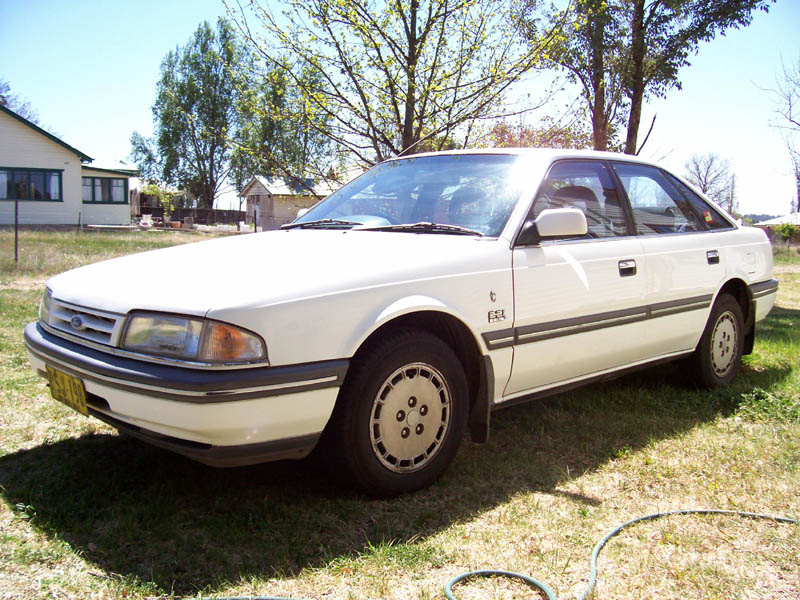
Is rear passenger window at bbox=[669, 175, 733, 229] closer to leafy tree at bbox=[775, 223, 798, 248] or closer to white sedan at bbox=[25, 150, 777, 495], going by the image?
white sedan at bbox=[25, 150, 777, 495]

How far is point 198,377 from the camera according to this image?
2424mm

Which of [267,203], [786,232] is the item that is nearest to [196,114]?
[267,203]

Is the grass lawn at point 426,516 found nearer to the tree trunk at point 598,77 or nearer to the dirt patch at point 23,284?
the dirt patch at point 23,284

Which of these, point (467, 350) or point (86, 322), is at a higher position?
point (86, 322)

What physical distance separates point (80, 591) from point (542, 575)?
1.59 m

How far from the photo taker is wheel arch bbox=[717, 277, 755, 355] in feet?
16.3

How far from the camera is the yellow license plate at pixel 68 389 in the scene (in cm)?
280

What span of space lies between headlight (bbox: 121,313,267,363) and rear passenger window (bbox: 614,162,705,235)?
Result: 8.88 feet

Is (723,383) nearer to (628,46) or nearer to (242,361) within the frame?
(242,361)

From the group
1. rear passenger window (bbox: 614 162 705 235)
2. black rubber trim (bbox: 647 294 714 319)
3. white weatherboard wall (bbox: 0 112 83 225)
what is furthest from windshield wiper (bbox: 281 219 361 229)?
white weatherboard wall (bbox: 0 112 83 225)

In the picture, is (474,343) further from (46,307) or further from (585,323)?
(46,307)

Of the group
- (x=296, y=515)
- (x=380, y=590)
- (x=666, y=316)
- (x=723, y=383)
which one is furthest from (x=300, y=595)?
(x=723, y=383)

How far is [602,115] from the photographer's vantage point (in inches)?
488

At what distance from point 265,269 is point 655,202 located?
2830 millimetres
